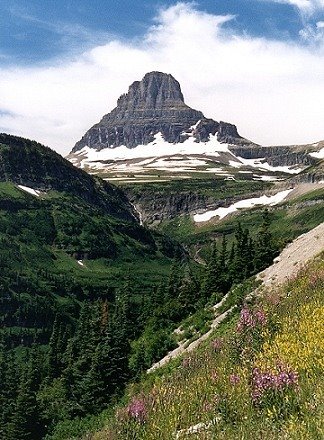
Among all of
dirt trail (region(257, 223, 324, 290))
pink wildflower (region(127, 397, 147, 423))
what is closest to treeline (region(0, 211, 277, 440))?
dirt trail (region(257, 223, 324, 290))

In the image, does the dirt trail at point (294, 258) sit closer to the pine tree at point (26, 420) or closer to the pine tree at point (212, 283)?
the pine tree at point (212, 283)

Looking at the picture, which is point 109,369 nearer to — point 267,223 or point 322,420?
point 267,223

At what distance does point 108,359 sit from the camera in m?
41.8

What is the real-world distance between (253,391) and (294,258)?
90.6ft

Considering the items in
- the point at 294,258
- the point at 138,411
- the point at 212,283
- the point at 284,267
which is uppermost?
the point at 138,411

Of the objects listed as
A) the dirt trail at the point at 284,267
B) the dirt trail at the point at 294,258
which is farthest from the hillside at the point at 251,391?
the dirt trail at the point at 294,258

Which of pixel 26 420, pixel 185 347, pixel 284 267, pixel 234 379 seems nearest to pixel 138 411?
pixel 234 379

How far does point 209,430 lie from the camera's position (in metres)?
10.9

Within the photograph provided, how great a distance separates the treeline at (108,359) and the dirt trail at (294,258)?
367 centimetres

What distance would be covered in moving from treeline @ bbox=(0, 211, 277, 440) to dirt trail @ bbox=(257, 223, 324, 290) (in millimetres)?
3666

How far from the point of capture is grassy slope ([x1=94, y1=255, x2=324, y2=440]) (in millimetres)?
9742

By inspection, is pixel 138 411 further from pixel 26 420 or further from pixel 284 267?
pixel 26 420

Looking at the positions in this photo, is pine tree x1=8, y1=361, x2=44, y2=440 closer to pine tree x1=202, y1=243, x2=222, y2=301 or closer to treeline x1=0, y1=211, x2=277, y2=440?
treeline x1=0, y1=211, x2=277, y2=440

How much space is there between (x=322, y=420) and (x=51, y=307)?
18924 centimetres
